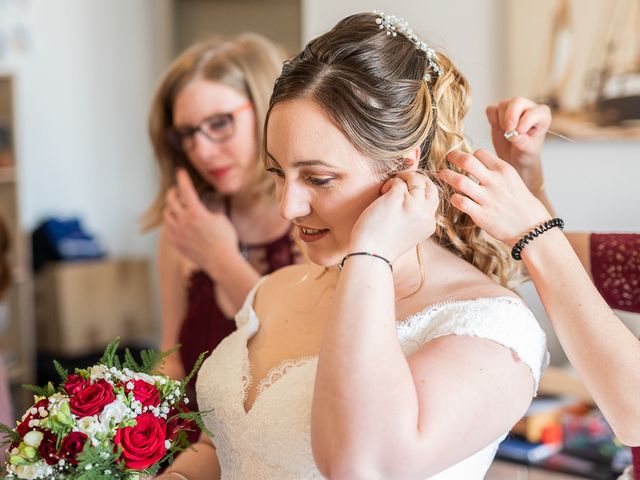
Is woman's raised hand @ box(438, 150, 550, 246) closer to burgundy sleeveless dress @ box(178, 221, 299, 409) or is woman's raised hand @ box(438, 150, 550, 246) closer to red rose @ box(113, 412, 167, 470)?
red rose @ box(113, 412, 167, 470)

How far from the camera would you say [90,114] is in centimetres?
522

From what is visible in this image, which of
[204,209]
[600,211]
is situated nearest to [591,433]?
[600,211]

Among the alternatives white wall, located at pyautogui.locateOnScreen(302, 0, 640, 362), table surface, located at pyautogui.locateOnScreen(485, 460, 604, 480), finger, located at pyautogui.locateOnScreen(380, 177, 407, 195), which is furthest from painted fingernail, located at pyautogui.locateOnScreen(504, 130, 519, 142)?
white wall, located at pyautogui.locateOnScreen(302, 0, 640, 362)

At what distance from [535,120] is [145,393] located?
2.61 feet

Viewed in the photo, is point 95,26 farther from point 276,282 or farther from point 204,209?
point 276,282

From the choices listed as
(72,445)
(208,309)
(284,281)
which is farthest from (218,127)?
(72,445)

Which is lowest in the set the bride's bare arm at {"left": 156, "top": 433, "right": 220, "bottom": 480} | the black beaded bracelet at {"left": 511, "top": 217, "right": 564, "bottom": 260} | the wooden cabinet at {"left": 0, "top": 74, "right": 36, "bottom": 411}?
the wooden cabinet at {"left": 0, "top": 74, "right": 36, "bottom": 411}

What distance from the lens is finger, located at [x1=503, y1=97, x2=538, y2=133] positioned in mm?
1461

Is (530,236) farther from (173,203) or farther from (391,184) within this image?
(173,203)

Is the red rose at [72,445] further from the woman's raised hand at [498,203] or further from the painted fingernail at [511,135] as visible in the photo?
the painted fingernail at [511,135]

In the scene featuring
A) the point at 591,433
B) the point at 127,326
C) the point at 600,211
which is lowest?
the point at 127,326

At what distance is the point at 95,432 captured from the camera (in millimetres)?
1146

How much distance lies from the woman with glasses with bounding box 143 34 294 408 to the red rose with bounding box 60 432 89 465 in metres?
0.93

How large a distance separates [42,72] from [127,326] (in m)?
1.60
